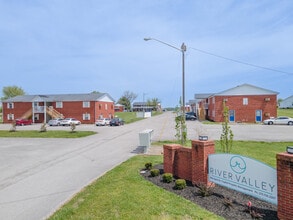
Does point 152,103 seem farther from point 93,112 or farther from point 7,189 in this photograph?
point 7,189

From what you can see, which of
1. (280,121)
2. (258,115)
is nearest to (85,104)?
(258,115)

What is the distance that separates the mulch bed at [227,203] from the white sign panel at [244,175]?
267 millimetres

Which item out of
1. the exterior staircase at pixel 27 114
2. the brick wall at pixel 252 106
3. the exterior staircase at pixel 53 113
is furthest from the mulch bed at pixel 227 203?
the exterior staircase at pixel 27 114

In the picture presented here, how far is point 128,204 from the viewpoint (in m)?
6.35

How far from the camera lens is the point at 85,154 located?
15.6 m

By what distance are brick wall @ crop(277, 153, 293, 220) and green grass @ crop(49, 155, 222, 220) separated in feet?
4.56

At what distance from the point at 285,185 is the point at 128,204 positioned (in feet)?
12.2

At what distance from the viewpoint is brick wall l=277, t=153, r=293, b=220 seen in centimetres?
502

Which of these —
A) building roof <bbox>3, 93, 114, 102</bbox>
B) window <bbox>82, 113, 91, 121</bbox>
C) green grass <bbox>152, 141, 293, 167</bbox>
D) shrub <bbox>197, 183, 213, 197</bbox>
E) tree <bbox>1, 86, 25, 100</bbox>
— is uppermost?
tree <bbox>1, 86, 25, 100</bbox>

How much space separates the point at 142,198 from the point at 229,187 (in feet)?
8.15

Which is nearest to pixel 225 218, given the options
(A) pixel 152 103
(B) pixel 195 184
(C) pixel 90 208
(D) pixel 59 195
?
(B) pixel 195 184

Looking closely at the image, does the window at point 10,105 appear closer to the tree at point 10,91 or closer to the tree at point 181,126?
the tree at point 181,126

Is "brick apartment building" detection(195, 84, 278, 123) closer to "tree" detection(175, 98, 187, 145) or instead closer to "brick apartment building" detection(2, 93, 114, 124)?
"brick apartment building" detection(2, 93, 114, 124)

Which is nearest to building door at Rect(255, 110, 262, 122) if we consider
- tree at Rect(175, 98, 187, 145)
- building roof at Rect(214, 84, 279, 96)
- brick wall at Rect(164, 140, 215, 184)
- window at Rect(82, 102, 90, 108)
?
building roof at Rect(214, 84, 279, 96)
